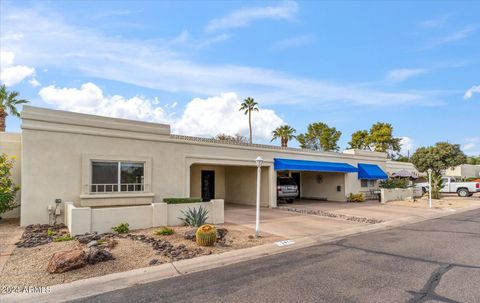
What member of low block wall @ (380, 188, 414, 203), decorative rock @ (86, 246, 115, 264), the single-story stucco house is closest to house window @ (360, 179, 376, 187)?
low block wall @ (380, 188, 414, 203)

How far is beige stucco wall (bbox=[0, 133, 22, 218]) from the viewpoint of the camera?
12759 mm

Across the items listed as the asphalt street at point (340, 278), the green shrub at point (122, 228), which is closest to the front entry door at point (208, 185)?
the green shrub at point (122, 228)

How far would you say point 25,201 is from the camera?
10805 mm

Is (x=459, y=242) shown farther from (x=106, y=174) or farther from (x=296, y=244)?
(x=106, y=174)

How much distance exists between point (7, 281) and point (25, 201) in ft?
18.6

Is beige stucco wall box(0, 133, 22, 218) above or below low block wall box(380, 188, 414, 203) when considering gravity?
above

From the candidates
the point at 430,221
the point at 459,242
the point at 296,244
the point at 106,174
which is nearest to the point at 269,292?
the point at 296,244

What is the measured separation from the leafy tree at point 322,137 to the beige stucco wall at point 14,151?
41.7 meters

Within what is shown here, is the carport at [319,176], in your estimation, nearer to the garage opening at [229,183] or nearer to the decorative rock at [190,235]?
the garage opening at [229,183]

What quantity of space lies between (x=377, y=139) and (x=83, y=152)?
144ft

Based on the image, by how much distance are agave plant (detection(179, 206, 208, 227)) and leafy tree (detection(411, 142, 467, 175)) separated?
29.5 meters

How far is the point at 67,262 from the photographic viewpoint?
6605 millimetres

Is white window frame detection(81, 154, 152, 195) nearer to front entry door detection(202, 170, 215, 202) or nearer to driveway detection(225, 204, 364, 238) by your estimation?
driveway detection(225, 204, 364, 238)

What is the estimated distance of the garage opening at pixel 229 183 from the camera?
19750 mm
